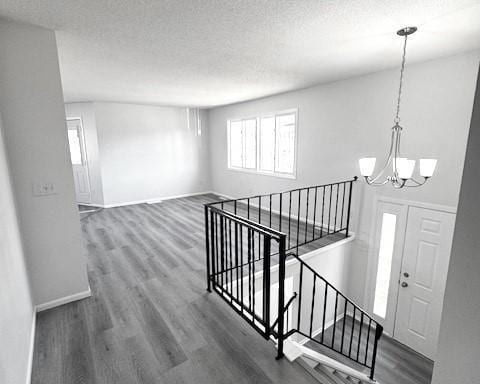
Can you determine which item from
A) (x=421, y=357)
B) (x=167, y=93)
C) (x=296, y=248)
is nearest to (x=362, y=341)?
(x=421, y=357)

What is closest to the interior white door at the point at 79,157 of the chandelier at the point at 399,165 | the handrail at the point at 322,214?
the handrail at the point at 322,214

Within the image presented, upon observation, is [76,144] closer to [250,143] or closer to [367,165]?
[250,143]

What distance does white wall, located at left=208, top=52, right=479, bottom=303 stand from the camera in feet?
9.77

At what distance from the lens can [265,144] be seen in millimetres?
5762

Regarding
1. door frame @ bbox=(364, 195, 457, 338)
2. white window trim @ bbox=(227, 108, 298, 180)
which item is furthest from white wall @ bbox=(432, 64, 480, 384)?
white window trim @ bbox=(227, 108, 298, 180)

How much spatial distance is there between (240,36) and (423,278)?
385 cm

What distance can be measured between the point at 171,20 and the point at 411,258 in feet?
13.5

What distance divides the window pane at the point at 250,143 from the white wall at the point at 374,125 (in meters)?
0.39

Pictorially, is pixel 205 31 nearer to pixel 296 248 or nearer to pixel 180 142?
pixel 296 248

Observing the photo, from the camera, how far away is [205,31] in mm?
2250

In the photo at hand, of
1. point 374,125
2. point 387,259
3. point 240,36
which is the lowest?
point 387,259

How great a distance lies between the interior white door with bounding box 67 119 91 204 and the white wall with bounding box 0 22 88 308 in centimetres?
447

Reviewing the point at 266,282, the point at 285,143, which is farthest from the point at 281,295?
the point at 285,143

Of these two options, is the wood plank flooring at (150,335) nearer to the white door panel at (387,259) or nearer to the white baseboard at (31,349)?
the white baseboard at (31,349)
